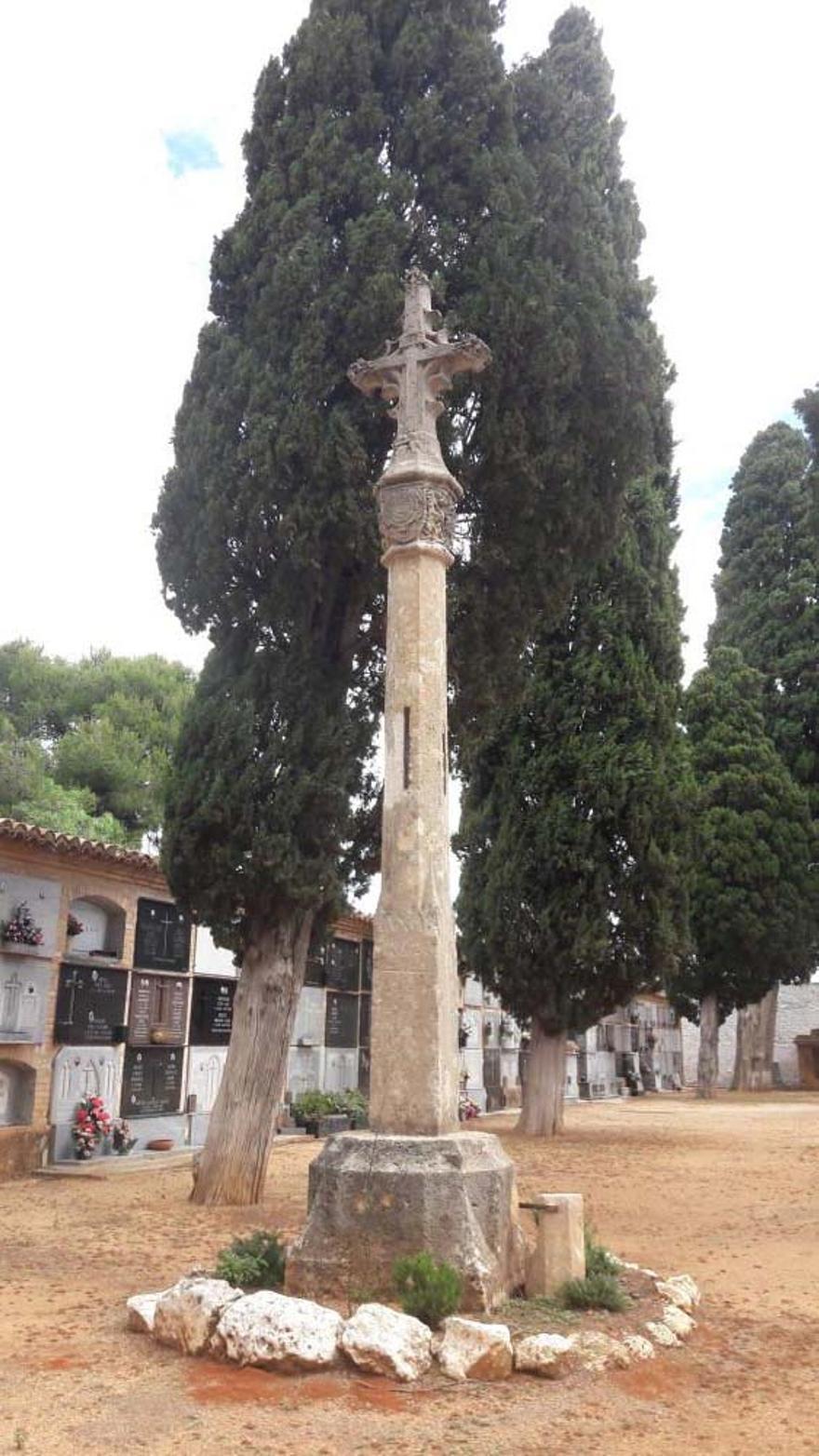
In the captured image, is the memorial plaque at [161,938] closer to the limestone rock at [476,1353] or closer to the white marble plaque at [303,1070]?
the white marble plaque at [303,1070]

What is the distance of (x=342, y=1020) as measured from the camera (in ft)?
56.8

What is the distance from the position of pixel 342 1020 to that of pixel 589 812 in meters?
4.94

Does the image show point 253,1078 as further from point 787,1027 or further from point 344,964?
point 787,1027

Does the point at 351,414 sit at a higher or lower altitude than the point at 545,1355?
higher

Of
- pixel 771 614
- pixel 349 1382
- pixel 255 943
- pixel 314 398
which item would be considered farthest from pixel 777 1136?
pixel 771 614

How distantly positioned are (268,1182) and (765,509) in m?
22.9

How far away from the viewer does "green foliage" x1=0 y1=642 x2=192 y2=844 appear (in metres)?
24.6

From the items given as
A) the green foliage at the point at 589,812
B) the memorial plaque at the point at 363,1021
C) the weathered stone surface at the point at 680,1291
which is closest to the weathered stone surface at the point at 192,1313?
the weathered stone surface at the point at 680,1291

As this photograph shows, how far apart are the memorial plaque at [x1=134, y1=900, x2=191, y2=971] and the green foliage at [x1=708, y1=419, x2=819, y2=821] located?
16.9 meters

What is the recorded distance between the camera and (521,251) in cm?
1022

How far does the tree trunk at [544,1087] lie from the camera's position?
16.2 metres

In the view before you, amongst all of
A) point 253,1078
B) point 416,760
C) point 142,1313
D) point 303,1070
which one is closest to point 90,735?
point 303,1070

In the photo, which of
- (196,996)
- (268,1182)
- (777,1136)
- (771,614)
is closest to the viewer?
(268,1182)

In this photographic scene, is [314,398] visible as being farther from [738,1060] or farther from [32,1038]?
[738,1060]
